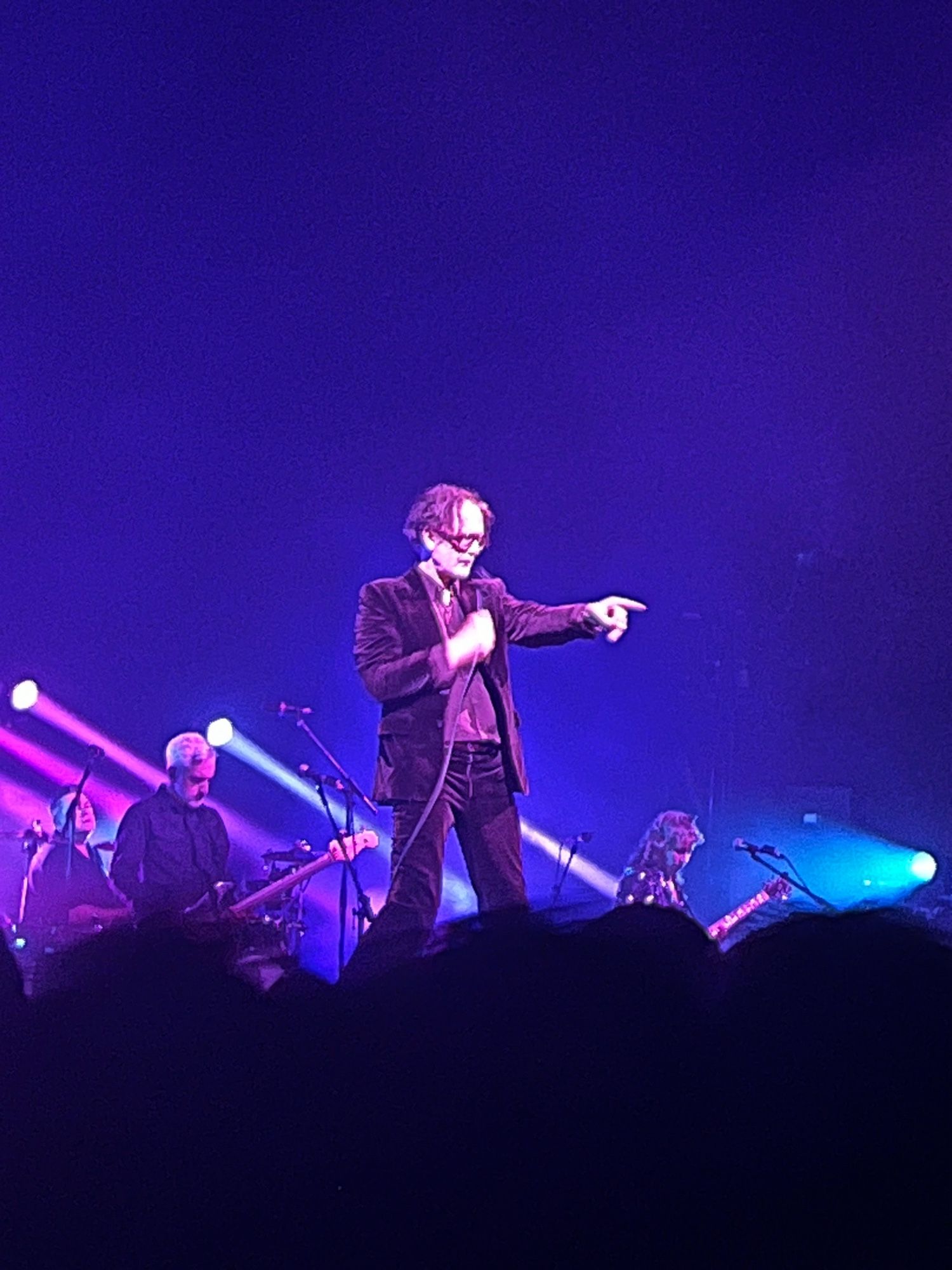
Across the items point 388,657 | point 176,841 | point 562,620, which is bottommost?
point 388,657

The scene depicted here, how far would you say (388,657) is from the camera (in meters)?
3.63

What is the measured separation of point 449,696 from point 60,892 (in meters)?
4.07

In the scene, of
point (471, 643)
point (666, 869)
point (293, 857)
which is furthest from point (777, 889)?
point (471, 643)

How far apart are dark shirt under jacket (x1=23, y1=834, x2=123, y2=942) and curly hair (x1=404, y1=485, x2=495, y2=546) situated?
11.7 feet

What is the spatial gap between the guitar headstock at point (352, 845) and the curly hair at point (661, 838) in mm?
1920

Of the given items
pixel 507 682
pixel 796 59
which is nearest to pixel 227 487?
→ pixel 796 59

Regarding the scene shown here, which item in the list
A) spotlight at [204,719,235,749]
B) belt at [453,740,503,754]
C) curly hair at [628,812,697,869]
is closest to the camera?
belt at [453,740,503,754]

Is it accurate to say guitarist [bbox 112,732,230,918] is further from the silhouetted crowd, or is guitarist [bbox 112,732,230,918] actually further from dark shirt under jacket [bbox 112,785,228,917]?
the silhouetted crowd

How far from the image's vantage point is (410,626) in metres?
3.68

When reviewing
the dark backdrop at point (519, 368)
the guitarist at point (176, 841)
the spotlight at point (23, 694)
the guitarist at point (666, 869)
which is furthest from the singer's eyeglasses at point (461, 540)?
the spotlight at point (23, 694)

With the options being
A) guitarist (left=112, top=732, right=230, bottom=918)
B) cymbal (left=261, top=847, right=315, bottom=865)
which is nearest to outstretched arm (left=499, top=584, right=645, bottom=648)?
guitarist (left=112, top=732, right=230, bottom=918)

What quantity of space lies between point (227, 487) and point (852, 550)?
633 cm

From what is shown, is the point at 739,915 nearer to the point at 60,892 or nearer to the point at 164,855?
the point at 164,855

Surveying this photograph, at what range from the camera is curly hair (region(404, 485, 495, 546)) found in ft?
12.2
